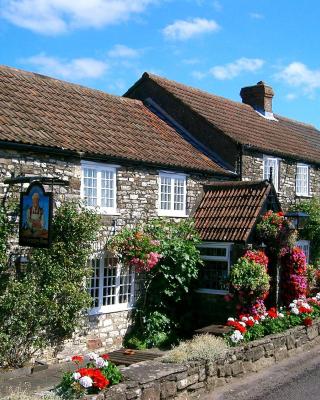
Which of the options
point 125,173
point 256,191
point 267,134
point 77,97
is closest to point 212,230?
point 256,191

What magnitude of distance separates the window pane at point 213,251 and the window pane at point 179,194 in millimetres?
1484

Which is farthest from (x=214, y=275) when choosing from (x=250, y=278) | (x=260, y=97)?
(x=260, y=97)

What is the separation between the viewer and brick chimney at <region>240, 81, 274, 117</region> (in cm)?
2594

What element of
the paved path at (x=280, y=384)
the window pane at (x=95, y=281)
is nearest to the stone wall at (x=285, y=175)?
the window pane at (x=95, y=281)

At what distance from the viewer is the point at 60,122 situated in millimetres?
14539

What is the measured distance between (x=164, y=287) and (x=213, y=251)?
81.5 inches

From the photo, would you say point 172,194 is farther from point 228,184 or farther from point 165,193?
point 228,184

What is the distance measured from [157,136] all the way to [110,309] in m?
6.54

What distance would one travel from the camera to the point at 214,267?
52.5ft

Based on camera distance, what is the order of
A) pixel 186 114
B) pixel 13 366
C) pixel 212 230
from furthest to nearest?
pixel 186 114, pixel 212 230, pixel 13 366

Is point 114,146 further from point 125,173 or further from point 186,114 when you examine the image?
point 186,114

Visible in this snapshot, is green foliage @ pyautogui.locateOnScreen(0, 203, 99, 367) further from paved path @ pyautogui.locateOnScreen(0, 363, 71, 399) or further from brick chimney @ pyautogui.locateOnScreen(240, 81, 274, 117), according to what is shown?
brick chimney @ pyautogui.locateOnScreen(240, 81, 274, 117)

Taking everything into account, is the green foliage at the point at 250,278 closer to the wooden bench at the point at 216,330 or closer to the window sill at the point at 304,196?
the wooden bench at the point at 216,330

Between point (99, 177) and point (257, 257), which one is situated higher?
point (99, 177)
